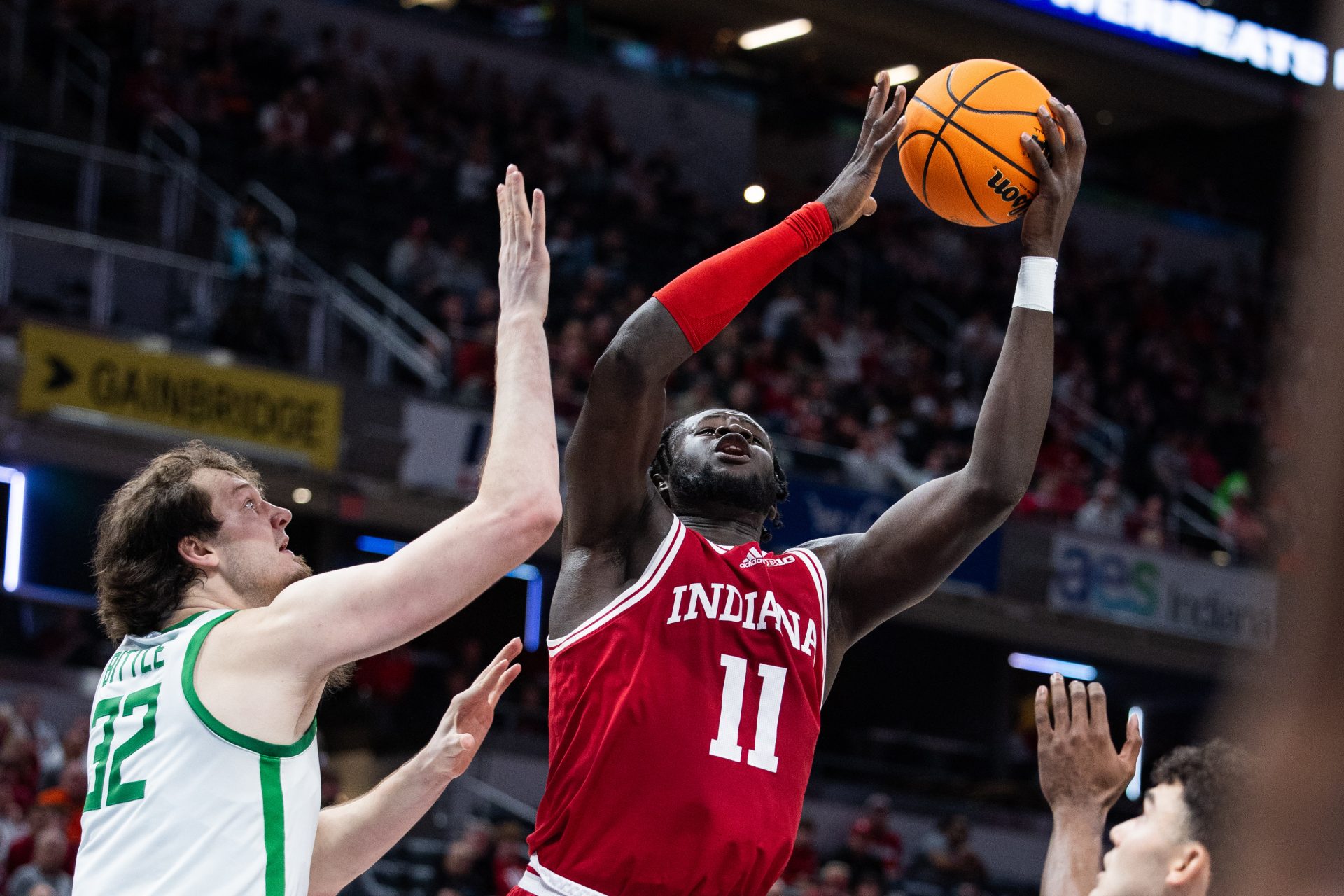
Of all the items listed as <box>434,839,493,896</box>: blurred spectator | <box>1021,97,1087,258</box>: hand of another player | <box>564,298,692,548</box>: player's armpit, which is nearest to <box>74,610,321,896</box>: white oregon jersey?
<box>564,298,692,548</box>: player's armpit

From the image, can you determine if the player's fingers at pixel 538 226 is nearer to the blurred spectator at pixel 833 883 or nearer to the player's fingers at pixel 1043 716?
the player's fingers at pixel 1043 716

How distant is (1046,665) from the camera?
862 inches

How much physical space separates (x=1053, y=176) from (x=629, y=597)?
147 centimetres

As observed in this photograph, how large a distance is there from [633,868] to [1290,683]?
8.28ft

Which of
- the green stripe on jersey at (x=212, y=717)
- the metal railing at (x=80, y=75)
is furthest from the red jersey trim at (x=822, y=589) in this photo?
the metal railing at (x=80, y=75)

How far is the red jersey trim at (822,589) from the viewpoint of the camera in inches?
148

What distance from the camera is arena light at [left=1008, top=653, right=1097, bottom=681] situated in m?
21.6

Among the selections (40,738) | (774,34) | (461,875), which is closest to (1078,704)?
(461,875)

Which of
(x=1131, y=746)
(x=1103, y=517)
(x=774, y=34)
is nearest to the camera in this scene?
(x=1131, y=746)

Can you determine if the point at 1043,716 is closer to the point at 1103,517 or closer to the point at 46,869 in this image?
the point at 46,869

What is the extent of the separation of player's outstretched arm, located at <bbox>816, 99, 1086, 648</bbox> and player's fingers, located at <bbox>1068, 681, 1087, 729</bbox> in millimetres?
470

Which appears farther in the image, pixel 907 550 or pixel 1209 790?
pixel 907 550

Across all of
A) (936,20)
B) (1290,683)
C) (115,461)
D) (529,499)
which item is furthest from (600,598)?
(936,20)

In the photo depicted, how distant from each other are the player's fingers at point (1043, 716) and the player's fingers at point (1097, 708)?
89 mm
